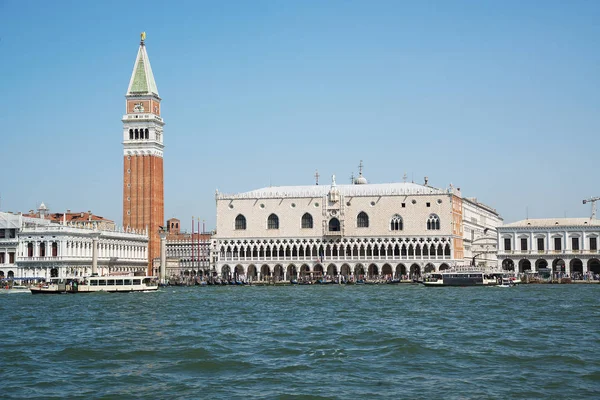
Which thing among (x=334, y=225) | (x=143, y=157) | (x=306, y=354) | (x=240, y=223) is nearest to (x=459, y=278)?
(x=334, y=225)

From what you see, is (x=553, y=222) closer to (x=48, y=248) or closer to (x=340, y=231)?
(x=340, y=231)

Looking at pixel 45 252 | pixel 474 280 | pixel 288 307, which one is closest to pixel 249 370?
pixel 288 307

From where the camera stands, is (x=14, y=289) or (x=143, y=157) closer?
(x=14, y=289)

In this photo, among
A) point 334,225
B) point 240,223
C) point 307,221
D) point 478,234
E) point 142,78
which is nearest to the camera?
point 334,225

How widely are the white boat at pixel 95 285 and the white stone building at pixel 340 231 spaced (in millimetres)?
22813

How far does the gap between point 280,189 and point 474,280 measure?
2637 cm

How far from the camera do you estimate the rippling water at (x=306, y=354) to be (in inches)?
846

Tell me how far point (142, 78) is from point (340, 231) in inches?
1216

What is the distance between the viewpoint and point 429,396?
20375mm

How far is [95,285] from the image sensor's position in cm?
7344

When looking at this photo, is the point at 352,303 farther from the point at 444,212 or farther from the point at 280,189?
the point at 280,189

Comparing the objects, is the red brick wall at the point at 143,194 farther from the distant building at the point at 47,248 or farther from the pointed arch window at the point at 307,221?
the pointed arch window at the point at 307,221

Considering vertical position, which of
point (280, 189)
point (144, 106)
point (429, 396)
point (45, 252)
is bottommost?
point (429, 396)

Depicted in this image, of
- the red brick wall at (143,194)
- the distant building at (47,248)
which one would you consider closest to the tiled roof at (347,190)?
the red brick wall at (143,194)
